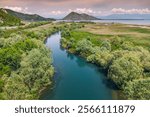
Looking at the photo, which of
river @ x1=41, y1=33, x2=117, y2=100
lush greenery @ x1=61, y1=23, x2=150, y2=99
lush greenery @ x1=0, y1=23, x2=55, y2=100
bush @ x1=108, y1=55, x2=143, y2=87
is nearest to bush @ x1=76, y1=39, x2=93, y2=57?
lush greenery @ x1=61, y1=23, x2=150, y2=99

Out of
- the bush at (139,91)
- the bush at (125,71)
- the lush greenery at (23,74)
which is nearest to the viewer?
the lush greenery at (23,74)

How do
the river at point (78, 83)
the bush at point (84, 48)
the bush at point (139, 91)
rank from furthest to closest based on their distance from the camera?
the bush at point (84, 48) < the river at point (78, 83) < the bush at point (139, 91)

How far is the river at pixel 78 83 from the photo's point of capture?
2814 cm

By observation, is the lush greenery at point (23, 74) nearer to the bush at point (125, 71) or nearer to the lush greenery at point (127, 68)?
the bush at point (125, 71)

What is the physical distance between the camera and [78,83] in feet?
106

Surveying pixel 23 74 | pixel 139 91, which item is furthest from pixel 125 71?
Result: pixel 23 74

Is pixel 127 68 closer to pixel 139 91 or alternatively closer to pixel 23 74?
pixel 139 91

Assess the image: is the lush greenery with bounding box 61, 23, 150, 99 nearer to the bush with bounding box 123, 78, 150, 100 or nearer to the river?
the bush with bounding box 123, 78, 150, 100

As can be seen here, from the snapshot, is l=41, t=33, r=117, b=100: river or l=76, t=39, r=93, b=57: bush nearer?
l=41, t=33, r=117, b=100: river

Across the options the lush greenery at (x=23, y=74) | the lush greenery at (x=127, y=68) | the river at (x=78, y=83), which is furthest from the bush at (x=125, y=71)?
the lush greenery at (x=23, y=74)

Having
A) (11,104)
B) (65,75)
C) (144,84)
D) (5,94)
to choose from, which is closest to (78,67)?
(65,75)

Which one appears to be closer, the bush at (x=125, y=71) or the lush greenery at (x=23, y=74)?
the lush greenery at (x=23, y=74)

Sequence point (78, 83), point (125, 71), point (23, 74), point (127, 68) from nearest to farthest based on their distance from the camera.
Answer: point (23, 74) → point (125, 71) → point (127, 68) → point (78, 83)

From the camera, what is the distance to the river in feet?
92.3
